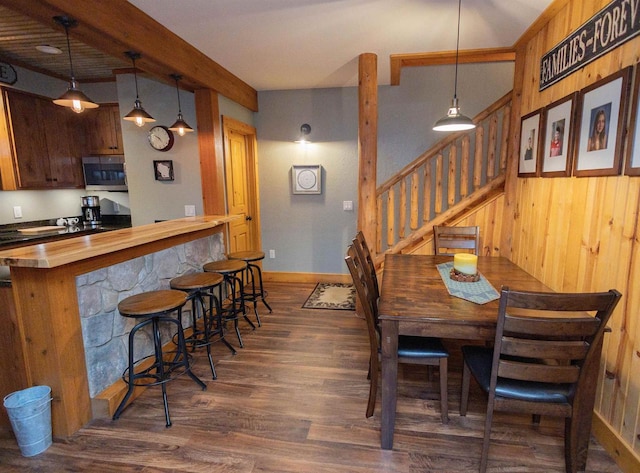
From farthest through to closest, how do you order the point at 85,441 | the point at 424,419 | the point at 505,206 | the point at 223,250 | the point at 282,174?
the point at 282,174 < the point at 223,250 < the point at 505,206 < the point at 424,419 < the point at 85,441

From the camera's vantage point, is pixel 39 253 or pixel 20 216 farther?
pixel 20 216

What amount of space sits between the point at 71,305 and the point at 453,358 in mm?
2778

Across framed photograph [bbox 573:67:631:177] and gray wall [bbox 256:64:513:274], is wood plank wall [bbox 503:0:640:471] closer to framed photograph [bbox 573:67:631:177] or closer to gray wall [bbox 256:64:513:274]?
framed photograph [bbox 573:67:631:177]

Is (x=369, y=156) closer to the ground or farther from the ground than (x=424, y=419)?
farther from the ground

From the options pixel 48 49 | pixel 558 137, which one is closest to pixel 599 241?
pixel 558 137

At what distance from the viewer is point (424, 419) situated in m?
2.03

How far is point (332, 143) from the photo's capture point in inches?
177

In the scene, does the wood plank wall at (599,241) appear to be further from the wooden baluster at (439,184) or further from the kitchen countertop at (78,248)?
the kitchen countertop at (78,248)

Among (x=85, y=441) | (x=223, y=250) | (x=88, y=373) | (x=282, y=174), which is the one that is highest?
(x=282, y=174)

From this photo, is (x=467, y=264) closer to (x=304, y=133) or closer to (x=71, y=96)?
(x=71, y=96)

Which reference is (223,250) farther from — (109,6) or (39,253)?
(109,6)

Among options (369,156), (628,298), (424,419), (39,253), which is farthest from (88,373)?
(628,298)

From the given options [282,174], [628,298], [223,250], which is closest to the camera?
[628,298]

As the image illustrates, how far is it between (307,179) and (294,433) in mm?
3287
